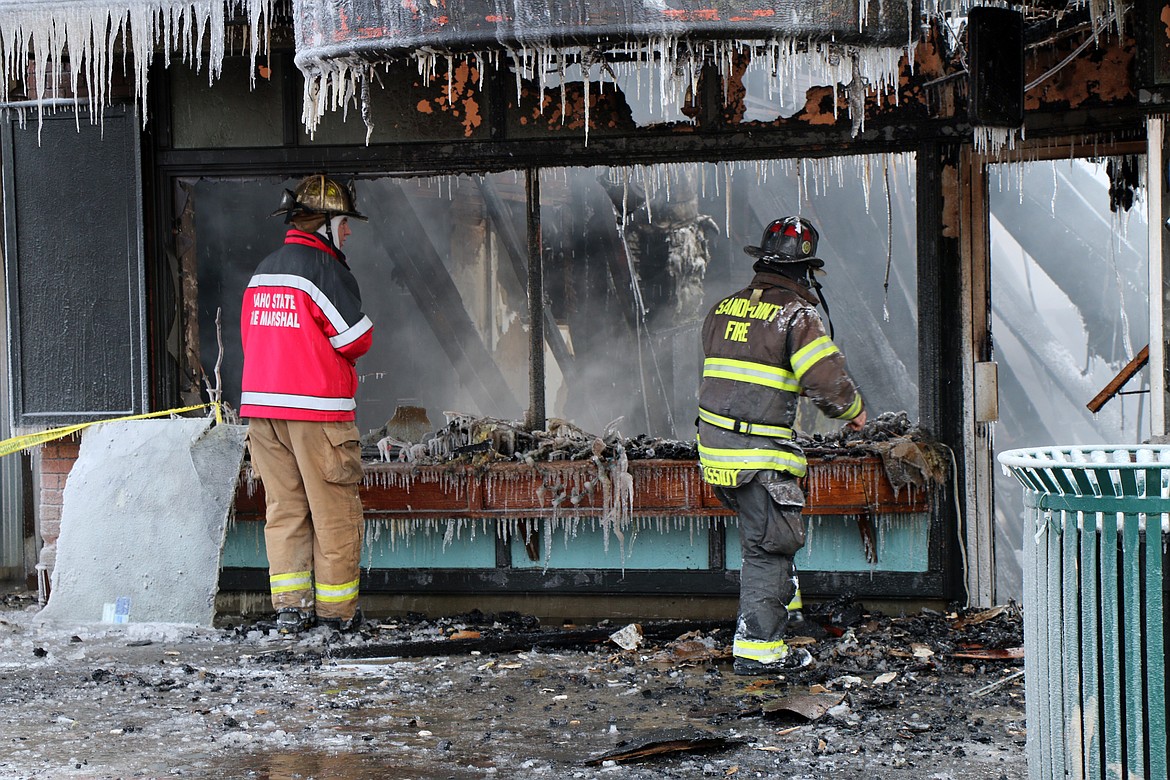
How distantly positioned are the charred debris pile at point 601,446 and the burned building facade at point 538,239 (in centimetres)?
3

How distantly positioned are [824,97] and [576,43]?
2.09m

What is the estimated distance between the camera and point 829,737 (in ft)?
14.8

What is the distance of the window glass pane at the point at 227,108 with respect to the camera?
7.23 meters

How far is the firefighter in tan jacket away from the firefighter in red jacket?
6.51 feet

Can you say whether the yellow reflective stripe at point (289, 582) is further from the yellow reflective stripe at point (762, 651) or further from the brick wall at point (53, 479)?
the yellow reflective stripe at point (762, 651)

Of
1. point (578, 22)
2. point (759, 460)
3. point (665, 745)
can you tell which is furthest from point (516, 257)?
point (665, 745)

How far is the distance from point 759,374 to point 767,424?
235 millimetres

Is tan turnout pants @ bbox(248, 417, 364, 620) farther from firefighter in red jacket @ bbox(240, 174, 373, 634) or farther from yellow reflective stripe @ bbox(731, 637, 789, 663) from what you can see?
yellow reflective stripe @ bbox(731, 637, 789, 663)

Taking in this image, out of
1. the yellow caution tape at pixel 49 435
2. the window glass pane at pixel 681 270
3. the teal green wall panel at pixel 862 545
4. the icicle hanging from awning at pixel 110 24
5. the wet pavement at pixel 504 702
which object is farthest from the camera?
the window glass pane at pixel 681 270

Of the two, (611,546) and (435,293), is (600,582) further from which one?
(435,293)

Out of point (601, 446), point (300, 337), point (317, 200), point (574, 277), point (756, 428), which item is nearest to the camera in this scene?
point (756, 428)

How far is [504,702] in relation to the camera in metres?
5.15

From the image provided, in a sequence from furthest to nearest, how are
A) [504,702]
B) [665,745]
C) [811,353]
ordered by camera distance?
[811,353], [504,702], [665,745]

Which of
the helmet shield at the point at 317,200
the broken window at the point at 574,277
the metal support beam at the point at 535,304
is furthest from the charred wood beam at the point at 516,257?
the helmet shield at the point at 317,200
